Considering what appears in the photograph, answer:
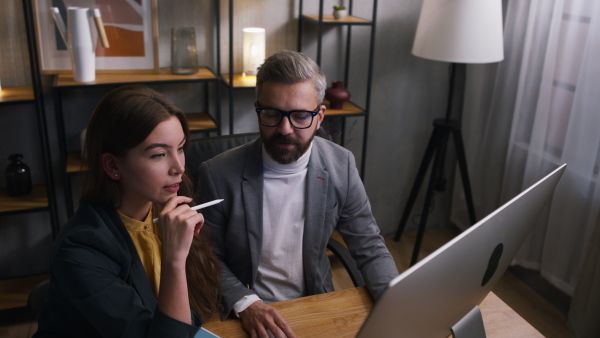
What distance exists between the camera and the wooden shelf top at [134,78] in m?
2.33

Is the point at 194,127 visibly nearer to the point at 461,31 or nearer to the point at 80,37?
the point at 80,37

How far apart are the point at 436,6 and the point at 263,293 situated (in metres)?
1.63

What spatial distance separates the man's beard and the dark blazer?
1.65 feet

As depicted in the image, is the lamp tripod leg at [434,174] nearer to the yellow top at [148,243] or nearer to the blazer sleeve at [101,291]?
the yellow top at [148,243]

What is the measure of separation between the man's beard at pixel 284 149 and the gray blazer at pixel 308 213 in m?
0.08

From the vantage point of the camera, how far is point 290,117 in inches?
59.9

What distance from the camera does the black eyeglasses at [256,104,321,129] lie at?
151 centimetres

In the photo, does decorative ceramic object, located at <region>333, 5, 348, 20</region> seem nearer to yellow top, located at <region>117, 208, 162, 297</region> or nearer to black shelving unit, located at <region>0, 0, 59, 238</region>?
black shelving unit, located at <region>0, 0, 59, 238</region>

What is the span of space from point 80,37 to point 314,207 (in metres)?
1.33

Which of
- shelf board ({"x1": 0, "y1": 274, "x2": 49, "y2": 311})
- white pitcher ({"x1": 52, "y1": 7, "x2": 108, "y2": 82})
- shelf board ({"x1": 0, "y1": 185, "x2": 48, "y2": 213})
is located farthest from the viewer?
shelf board ({"x1": 0, "y1": 274, "x2": 49, "y2": 311})

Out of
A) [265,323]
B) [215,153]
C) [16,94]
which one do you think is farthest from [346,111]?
[265,323]

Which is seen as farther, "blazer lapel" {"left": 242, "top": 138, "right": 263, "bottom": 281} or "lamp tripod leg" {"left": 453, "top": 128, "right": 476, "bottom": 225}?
"lamp tripod leg" {"left": 453, "top": 128, "right": 476, "bottom": 225}

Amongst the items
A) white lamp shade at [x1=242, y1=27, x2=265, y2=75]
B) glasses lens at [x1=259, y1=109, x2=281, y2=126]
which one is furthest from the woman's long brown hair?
white lamp shade at [x1=242, y1=27, x2=265, y2=75]

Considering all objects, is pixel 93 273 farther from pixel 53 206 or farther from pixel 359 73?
pixel 359 73
